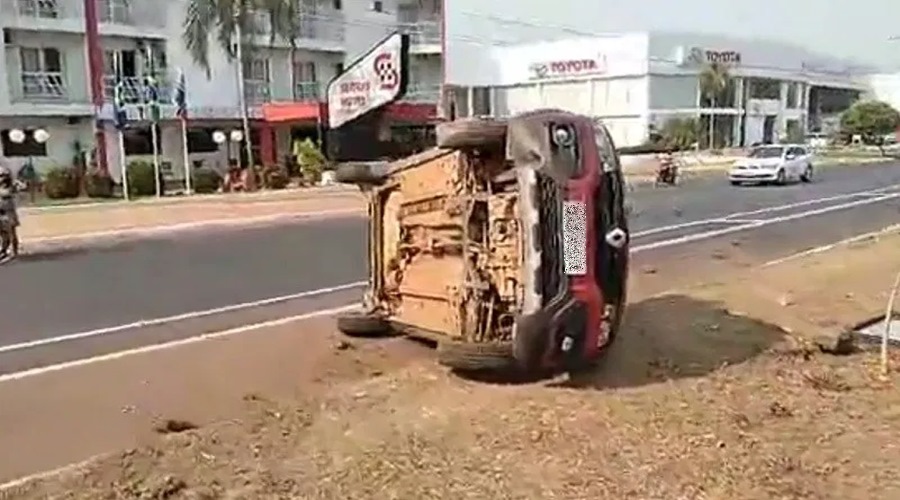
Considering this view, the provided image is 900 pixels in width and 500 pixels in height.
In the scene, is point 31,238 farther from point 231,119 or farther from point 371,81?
point 231,119

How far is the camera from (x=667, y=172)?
3388 centimetres

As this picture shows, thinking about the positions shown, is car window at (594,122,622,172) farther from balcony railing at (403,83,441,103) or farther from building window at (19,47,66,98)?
balcony railing at (403,83,441,103)

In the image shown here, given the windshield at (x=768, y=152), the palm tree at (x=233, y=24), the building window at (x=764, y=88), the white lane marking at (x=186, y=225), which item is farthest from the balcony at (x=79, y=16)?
the building window at (x=764, y=88)

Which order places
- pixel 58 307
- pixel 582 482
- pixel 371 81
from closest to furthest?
pixel 582 482
pixel 58 307
pixel 371 81

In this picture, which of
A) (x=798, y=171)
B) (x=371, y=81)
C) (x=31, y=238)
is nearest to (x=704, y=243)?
(x=371, y=81)

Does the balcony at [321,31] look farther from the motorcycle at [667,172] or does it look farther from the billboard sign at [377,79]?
the billboard sign at [377,79]

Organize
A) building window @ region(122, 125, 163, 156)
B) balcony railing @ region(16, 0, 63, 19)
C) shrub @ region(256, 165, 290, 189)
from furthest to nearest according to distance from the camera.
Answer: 1. building window @ region(122, 125, 163, 156)
2. balcony railing @ region(16, 0, 63, 19)
3. shrub @ region(256, 165, 290, 189)

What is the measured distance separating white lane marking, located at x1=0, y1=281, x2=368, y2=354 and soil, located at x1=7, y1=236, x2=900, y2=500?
3152 millimetres

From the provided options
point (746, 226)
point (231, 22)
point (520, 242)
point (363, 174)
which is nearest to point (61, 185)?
point (231, 22)

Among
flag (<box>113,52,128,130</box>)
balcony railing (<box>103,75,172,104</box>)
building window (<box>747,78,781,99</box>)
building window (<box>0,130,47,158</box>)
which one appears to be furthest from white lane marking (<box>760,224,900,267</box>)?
building window (<box>747,78,781,99</box>)

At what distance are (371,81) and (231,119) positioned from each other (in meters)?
22.9

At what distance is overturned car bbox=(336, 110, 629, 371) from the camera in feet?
20.5

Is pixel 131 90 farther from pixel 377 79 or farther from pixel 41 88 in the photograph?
pixel 377 79

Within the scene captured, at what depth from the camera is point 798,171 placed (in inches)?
1366
